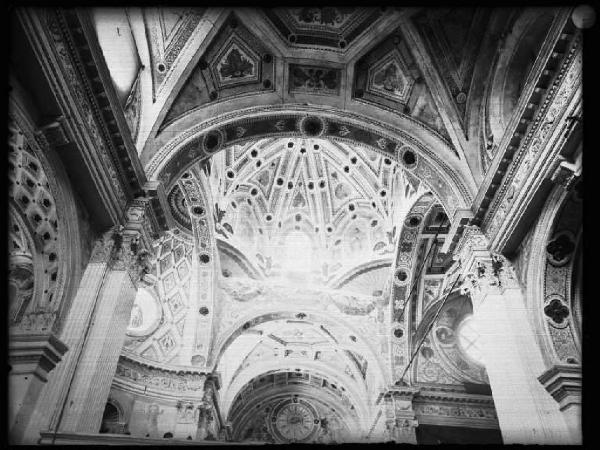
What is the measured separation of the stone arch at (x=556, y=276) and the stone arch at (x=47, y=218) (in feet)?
26.3

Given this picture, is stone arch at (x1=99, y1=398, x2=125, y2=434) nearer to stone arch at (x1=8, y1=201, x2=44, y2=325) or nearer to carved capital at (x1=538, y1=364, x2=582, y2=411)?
stone arch at (x1=8, y1=201, x2=44, y2=325)

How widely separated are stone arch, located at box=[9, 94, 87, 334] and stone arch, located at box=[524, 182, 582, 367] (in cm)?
800

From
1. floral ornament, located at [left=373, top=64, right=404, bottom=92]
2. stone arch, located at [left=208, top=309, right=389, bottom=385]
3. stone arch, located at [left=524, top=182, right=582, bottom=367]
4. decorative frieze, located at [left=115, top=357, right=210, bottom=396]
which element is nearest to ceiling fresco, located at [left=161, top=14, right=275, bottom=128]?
floral ornament, located at [left=373, top=64, right=404, bottom=92]

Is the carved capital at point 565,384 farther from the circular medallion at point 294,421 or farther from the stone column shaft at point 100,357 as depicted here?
the circular medallion at point 294,421

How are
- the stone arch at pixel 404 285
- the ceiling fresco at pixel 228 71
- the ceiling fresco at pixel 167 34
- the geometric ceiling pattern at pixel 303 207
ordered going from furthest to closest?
the geometric ceiling pattern at pixel 303 207 < the stone arch at pixel 404 285 < the ceiling fresco at pixel 228 71 < the ceiling fresco at pixel 167 34

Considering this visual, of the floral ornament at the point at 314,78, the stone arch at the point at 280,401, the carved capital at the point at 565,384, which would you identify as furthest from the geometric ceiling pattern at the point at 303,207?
the carved capital at the point at 565,384

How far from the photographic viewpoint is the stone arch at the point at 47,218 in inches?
271

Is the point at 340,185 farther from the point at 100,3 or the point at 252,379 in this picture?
the point at 100,3

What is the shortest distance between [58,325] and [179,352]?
9.40 meters

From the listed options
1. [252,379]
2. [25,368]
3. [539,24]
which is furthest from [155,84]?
[252,379]

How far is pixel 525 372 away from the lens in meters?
8.06

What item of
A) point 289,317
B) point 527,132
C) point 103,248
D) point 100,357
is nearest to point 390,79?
point 527,132

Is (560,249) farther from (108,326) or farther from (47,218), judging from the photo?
(47,218)

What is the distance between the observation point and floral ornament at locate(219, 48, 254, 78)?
11523 millimetres
